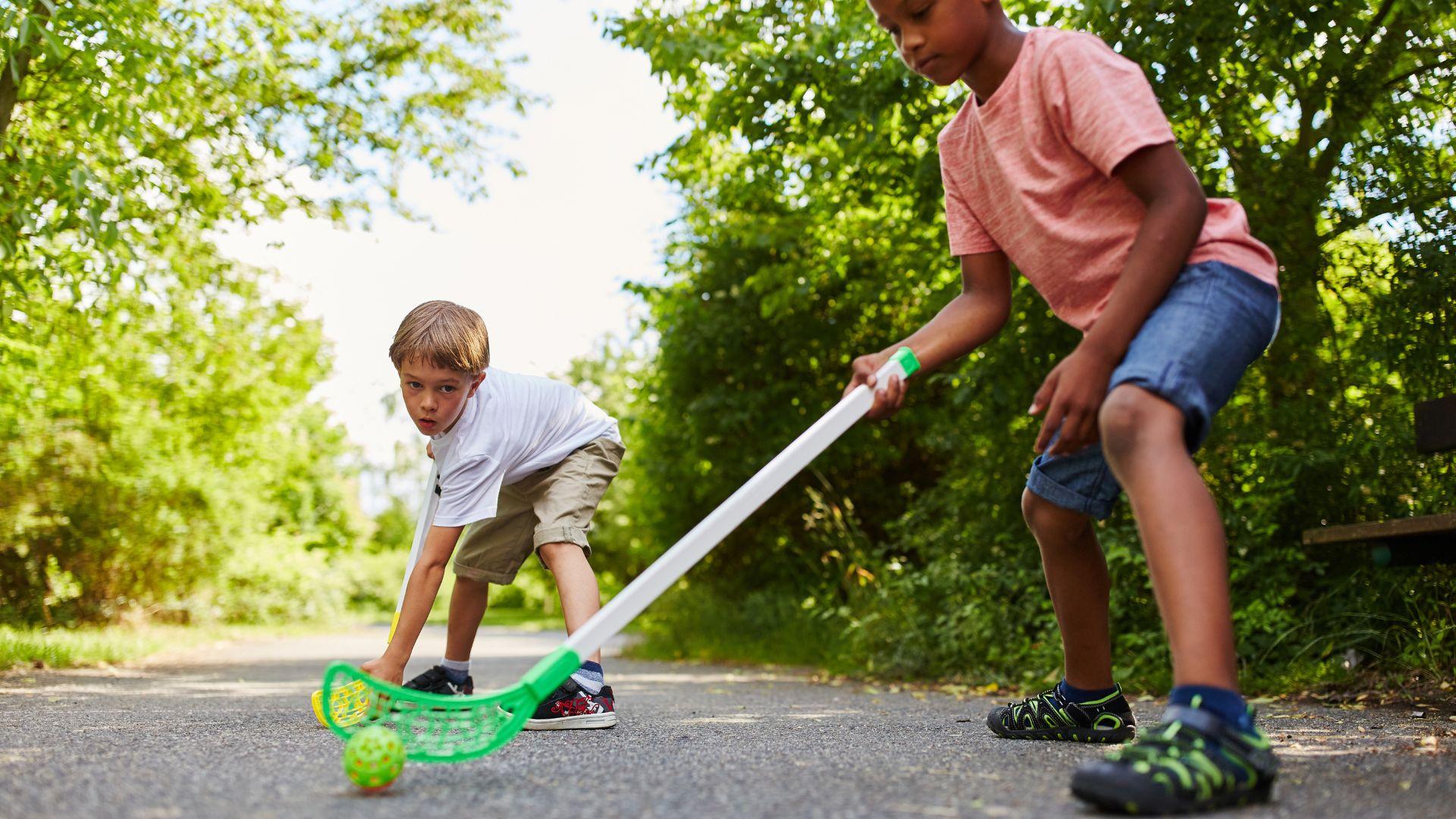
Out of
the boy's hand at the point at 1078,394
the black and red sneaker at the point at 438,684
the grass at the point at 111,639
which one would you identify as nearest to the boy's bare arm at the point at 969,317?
the boy's hand at the point at 1078,394

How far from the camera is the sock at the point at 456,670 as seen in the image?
3912 mm

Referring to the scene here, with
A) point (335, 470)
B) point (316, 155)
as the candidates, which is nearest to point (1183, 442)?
point (316, 155)

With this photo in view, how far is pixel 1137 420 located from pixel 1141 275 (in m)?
0.27

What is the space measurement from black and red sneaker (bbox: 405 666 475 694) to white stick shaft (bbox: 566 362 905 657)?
1.74m

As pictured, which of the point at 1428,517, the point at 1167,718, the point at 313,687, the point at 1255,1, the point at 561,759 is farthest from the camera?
the point at 313,687

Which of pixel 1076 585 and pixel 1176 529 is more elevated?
pixel 1176 529

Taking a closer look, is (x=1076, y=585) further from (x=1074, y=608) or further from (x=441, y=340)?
(x=441, y=340)

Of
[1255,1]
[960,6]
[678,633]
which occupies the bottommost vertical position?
[678,633]

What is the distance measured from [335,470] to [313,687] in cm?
1943

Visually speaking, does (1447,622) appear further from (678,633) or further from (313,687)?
(678,633)

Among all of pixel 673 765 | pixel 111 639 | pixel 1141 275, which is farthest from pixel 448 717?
pixel 111 639

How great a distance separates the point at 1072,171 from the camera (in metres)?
2.31

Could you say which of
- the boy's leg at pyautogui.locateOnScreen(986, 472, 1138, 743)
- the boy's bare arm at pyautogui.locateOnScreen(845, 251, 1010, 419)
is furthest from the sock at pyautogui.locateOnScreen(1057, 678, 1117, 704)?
the boy's bare arm at pyautogui.locateOnScreen(845, 251, 1010, 419)

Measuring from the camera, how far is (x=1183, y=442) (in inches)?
81.4
